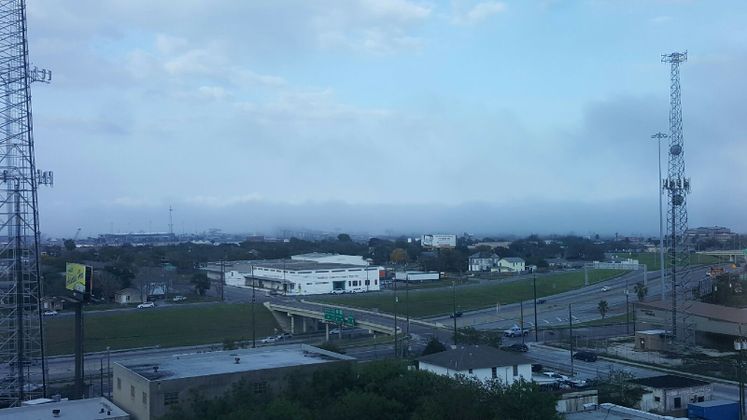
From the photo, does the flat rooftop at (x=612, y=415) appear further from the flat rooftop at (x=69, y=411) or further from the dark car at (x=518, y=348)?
the dark car at (x=518, y=348)

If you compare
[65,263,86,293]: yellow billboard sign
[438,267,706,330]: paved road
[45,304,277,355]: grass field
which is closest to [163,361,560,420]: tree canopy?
[65,263,86,293]: yellow billboard sign

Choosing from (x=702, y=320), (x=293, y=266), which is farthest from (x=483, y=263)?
(x=702, y=320)

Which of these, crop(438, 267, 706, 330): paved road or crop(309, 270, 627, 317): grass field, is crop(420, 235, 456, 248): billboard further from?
crop(438, 267, 706, 330): paved road

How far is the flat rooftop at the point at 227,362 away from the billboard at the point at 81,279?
8.09 feet

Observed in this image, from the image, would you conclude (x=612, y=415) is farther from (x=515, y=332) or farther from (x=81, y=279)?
(x=515, y=332)

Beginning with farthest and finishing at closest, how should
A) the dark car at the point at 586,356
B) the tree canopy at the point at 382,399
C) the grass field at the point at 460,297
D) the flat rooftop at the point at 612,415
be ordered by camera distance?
the grass field at the point at 460,297, the dark car at the point at 586,356, the flat rooftop at the point at 612,415, the tree canopy at the point at 382,399

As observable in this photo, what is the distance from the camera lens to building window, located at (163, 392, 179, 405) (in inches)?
527

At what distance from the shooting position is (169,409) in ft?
43.3

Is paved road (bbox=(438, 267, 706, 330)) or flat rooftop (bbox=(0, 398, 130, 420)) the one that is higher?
flat rooftop (bbox=(0, 398, 130, 420))

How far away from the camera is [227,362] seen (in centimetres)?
1623

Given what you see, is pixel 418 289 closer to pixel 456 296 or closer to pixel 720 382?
pixel 456 296

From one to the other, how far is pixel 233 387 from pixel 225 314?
23047 millimetres

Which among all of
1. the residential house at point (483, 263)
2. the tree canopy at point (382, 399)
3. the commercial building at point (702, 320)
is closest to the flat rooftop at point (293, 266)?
the residential house at point (483, 263)

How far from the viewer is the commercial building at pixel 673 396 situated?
53.9 ft
